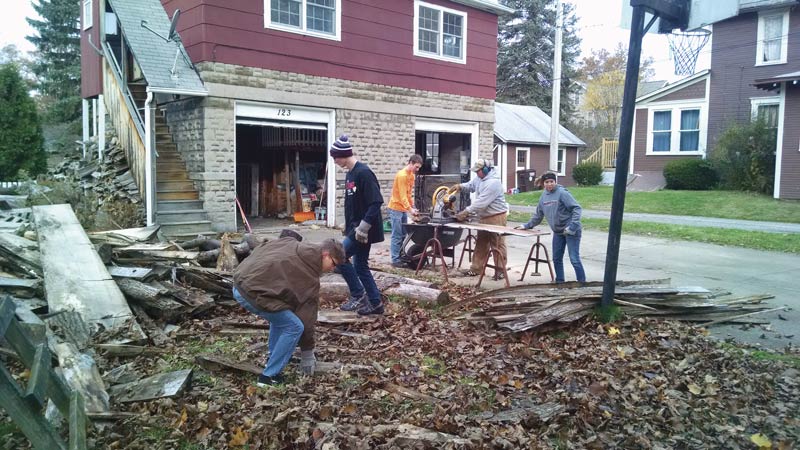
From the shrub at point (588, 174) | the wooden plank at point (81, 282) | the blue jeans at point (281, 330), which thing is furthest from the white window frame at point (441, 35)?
the shrub at point (588, 174)

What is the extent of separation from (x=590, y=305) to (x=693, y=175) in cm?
2102

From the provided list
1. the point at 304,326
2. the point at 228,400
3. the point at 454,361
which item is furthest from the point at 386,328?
the point at 228,400

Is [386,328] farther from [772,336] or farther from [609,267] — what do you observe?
[772,336]

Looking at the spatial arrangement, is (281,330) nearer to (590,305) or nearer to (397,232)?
(590,305)

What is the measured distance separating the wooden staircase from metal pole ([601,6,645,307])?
8.59 meters

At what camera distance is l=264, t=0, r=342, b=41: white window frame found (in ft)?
44.7

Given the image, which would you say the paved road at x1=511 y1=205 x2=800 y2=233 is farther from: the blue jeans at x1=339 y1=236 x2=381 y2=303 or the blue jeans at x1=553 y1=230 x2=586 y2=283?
the blue jeans at x1=339 y1=236 x2=381 y2=303

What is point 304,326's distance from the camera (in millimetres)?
4906

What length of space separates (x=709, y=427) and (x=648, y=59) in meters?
54.8

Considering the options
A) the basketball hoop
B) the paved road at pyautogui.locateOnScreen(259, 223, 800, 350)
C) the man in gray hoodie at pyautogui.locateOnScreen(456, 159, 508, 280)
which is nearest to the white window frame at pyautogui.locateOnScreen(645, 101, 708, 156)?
the basketball hoop

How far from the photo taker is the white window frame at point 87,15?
1727 centimetres

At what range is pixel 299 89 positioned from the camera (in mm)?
14352

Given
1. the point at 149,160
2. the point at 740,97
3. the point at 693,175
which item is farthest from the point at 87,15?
the point at 740,97

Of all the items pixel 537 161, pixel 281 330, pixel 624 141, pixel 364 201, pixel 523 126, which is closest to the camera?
pixel 281 330
